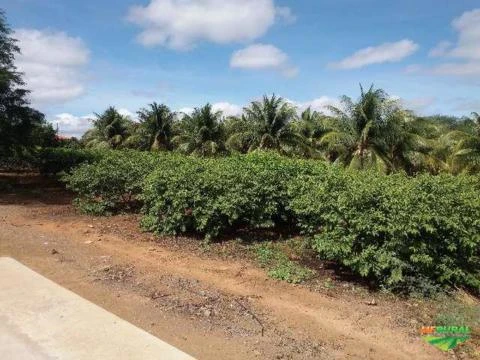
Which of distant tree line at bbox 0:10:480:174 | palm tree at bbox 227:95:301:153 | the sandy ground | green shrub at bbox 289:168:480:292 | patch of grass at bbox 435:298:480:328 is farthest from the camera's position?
palm tree at bbox 227:95:301:153

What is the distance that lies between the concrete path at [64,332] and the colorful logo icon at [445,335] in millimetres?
2561

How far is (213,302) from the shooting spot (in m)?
5.39

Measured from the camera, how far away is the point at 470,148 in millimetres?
21297

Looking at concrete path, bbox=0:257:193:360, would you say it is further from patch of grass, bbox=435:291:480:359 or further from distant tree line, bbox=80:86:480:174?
distant tree line, bbox=80:86:480:174

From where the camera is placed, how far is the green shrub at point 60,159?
1741 cm

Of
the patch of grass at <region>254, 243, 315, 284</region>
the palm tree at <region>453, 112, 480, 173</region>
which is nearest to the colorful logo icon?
the patch of grass at <region>254, 243, 315, 284</region>

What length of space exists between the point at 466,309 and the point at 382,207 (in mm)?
1549

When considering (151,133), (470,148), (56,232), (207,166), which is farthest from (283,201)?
(151,133)

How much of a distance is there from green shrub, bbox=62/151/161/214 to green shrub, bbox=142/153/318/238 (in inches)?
72.1

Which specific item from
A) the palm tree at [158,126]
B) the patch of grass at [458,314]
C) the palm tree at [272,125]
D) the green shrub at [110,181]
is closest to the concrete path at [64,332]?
the patch of grass at [458,314]

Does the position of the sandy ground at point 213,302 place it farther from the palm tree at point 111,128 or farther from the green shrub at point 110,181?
the palm tree at point 111,128

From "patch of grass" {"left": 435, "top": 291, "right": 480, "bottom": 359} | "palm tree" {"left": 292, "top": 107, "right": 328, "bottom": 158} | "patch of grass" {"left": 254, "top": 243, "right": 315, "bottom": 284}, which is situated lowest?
"patch of grass" {"left": 435, "top": 291, "right": 480, "bottom": 359}

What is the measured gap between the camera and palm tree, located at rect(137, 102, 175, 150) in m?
35.0

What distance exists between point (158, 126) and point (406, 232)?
30.9 m
